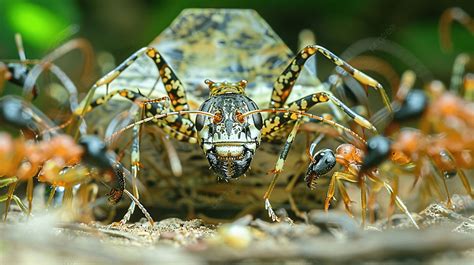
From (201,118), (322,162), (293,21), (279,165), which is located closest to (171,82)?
(201,118)

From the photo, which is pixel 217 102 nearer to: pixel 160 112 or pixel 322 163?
pixel 160 112

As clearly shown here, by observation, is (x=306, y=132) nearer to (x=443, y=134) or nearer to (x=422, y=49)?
(x=443, y=134)

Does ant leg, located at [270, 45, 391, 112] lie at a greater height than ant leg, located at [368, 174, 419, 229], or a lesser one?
greater

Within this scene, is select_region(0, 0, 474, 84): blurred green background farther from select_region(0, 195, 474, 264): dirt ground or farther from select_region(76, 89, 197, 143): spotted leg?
select_region(0, 195, 474, 264): dirt ground

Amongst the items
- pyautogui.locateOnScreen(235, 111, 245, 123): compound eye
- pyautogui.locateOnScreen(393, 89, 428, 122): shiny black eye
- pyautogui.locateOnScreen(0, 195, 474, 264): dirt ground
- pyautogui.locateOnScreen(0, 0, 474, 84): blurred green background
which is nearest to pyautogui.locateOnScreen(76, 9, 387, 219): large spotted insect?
pyautogui.locateOnScreen(235, 111, 245, 123): compound eye

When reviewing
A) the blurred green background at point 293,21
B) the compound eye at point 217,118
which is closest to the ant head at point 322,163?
the compound eye at point 217,118
